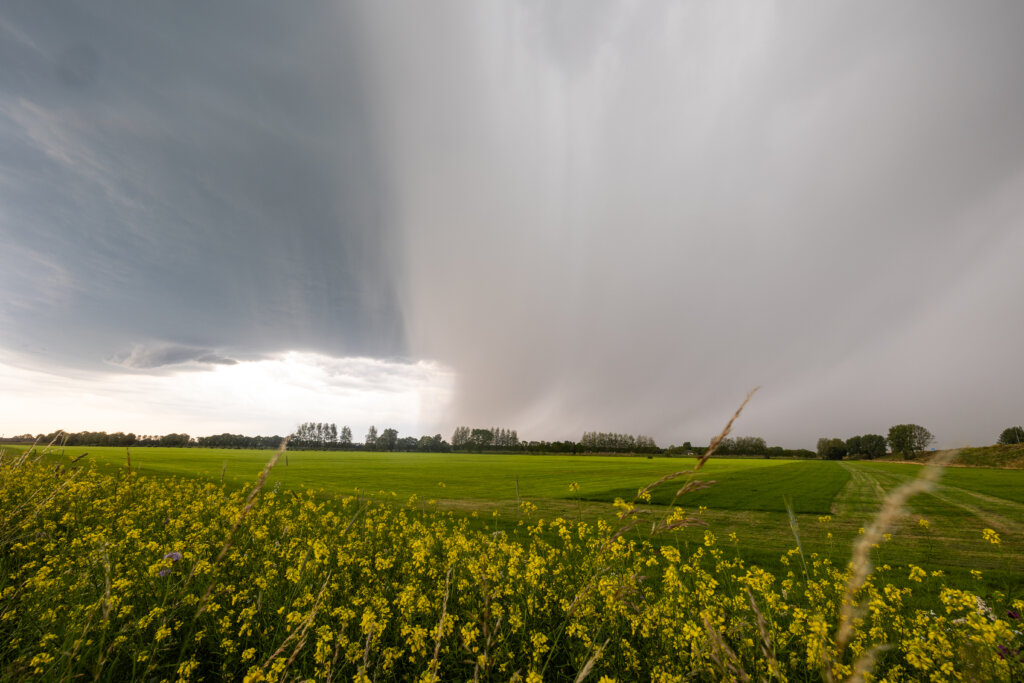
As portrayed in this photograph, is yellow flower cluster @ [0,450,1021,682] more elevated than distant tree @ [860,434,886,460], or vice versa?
Answer: distant tree @ [860,434,886,460]

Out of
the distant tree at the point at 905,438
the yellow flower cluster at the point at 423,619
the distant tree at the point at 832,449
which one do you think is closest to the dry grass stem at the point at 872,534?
the yellow flower cluster at the point at 423,619

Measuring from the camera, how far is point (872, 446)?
17512 cm

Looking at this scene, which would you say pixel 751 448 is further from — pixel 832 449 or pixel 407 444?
pixel 407 444

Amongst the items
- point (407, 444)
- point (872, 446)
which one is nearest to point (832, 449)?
point (872, 446)

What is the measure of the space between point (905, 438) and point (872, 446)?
37814mm

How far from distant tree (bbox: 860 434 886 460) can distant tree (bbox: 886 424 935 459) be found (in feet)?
46.7

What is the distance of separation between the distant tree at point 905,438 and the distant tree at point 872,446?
14226mm

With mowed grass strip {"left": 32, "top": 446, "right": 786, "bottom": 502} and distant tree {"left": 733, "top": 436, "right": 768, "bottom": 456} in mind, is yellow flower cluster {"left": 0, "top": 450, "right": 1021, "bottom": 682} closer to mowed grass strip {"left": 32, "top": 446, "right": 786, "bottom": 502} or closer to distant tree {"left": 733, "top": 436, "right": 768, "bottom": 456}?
mowed grass strip {"left": 32, "top": 446, "right": 786, "bottom": 502}

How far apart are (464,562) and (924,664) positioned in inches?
190

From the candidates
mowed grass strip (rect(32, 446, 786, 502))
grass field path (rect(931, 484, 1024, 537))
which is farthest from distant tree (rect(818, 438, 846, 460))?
grass field path (rect(931, 484, 1024, 537))

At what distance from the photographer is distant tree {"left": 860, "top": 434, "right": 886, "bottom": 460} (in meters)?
171

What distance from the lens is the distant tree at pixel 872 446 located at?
171 meters

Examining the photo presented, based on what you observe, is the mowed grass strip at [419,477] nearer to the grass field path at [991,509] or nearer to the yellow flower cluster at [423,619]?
the yellow flower cluster at [423,619]

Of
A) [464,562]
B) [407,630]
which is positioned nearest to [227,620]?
[407,630]
